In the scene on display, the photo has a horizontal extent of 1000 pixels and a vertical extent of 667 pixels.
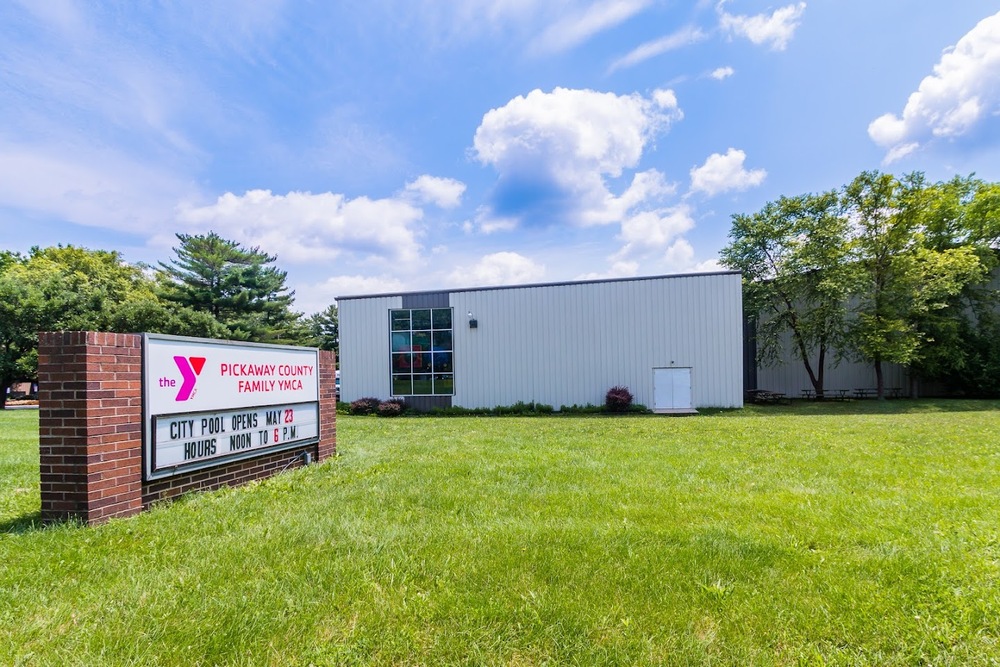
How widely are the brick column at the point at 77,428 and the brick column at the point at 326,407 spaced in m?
3.22

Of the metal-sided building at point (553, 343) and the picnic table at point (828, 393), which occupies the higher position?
the metal-sided building at point (553, 343)

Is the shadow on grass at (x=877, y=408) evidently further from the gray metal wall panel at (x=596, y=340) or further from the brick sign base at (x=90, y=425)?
the brick sign base at (x=90, y=425)

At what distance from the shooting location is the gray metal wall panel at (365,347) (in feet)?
70.0

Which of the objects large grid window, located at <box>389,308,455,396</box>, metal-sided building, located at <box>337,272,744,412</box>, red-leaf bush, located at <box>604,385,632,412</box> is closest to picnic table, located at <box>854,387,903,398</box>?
metal-sided building, located at <box>337,272,744,412</box>

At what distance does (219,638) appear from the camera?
2381 mm

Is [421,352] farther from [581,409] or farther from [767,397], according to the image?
[767,397]

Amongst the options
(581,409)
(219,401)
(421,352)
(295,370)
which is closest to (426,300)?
(421,352)

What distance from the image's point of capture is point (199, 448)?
515 centimetres

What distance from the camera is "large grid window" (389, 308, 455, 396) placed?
20891mm

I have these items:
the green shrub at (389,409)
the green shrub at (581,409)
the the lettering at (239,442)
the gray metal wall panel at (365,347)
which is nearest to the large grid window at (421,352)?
the gray metal wall panel at (365,347)

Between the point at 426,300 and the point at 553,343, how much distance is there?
20.4 ft

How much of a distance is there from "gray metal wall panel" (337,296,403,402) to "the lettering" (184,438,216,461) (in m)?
16.0

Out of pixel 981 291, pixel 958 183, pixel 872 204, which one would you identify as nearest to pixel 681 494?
pixel 872 204

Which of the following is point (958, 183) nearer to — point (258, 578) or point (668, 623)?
point (668, 623)
